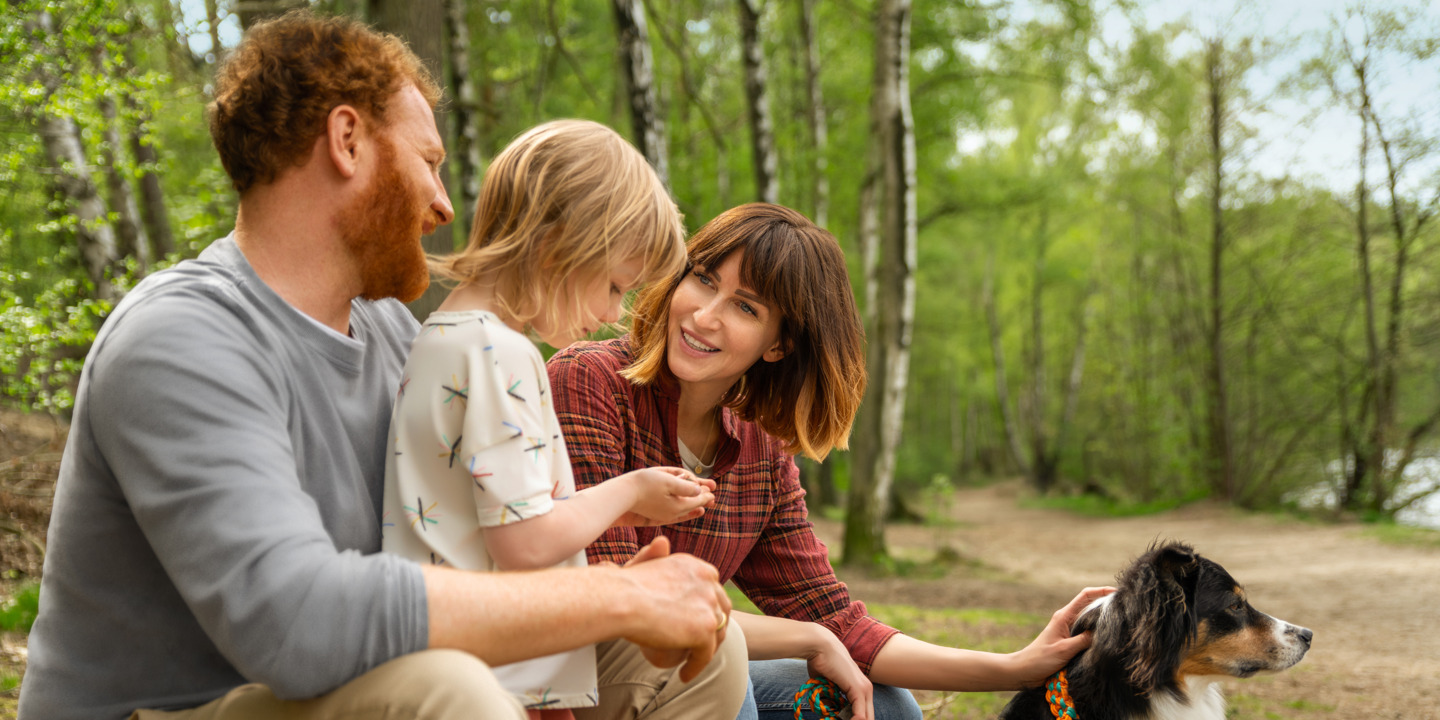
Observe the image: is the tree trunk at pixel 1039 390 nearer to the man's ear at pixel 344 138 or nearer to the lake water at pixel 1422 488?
the lake water at pixel 1422 488

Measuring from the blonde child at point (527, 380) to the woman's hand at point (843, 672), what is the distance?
71 cm

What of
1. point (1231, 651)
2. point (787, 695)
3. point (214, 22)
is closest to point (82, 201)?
point (214, 22)

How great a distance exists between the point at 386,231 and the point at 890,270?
8.19m

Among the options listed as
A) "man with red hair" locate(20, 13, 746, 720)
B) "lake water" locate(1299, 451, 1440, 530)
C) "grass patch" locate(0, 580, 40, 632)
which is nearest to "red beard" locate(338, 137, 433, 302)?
"man with red hair" locate(20, 13, 746, 720)

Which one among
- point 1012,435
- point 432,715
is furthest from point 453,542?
point 1012,435

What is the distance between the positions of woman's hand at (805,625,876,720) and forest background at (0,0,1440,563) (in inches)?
126

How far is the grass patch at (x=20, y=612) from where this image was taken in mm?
4004

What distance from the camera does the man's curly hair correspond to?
1.47m

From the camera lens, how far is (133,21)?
5695 mm

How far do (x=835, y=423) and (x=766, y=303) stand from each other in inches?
16.4


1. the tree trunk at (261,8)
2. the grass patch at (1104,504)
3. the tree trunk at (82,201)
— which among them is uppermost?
the tree trunk at (261,8)

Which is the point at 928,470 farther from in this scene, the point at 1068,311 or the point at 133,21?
the point at 133,21

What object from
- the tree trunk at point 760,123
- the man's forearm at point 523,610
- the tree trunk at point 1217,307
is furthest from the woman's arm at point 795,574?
the tree trunk at point 1217,307

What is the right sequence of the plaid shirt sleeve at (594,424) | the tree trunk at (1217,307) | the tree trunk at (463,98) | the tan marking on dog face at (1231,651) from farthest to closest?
the tree trunk at (1217,307)
the tree trunk at (463,98)
the tan marking on dog face at (1231,651)
the plaid shirt sleeve at (594,424)
